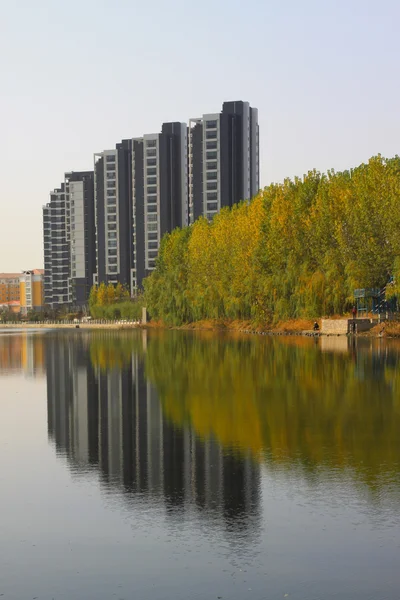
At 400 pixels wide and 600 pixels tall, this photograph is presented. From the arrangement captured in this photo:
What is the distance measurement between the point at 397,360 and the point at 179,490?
22178 mm

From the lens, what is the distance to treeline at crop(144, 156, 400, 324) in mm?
55062

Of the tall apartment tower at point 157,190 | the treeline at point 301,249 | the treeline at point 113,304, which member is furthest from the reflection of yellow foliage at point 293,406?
the tall apartment tower at point 157,190

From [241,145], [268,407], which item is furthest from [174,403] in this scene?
[241,145]

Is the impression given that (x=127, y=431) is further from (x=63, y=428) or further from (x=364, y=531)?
(x=364, y=531)

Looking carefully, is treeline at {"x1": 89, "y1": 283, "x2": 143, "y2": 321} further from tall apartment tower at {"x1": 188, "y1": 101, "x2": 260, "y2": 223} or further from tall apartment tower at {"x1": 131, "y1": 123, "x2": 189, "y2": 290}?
tall apartment tower at {"x1": 188, "y1": 101, "x2": 260, "y2": 223}

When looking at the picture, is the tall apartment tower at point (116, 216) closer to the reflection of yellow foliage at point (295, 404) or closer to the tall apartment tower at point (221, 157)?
the tall apartment tower at point (221, 157)

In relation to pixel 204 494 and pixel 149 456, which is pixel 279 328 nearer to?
pixel 149 456

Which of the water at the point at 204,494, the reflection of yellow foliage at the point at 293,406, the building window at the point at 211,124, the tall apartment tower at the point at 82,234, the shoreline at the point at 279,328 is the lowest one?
the water at the point at 204,494

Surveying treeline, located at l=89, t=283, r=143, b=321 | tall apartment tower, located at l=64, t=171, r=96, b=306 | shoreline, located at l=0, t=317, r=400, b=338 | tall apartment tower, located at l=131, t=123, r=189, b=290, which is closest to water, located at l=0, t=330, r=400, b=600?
shoreline, located at l=0, t=317, r=400, b=338

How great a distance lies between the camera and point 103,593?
7305mm

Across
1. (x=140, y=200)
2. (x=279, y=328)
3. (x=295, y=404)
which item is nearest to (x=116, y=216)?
(x=140, y=200)

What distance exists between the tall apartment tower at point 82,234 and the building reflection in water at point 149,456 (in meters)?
171

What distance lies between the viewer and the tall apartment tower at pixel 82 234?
194 metres

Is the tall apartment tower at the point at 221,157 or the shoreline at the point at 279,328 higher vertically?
the tall apartment tower at the point at 221,157
